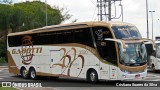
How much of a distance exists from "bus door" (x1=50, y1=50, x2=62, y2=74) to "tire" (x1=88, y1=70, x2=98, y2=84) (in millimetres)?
3001

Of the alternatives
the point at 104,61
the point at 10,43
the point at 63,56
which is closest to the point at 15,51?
the point at 10,43

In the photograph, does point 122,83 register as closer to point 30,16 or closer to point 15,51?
point 15,51

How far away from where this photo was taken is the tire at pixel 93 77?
84.3 feet

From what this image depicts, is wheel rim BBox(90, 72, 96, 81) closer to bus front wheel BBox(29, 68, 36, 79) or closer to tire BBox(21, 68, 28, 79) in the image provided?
bus front wheel BBox(29, 68, 36, 79)

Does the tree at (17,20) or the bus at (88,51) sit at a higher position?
the tree at (17,20)

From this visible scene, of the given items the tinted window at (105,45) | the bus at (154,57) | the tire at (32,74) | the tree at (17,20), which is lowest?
the tire at (32,74)

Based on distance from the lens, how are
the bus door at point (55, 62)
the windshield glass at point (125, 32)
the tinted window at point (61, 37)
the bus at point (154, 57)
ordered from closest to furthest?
the windshield glass at point (125, 32) → the tinted window at point (61, 37) → the bus door at point (55, 62) → the bus at point (154, 57)

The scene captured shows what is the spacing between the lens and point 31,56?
31.4 m

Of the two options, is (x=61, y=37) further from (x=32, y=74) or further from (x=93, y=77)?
(x=32, y=74)

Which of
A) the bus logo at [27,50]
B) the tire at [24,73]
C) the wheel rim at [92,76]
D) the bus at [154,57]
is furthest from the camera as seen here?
the bus at [154,57]

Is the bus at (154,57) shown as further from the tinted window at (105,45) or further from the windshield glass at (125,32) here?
the tinted window at (105,45)

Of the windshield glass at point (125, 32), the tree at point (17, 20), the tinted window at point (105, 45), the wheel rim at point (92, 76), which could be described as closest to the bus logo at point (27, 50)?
the wheel rim at point (92, 76)

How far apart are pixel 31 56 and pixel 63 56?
3.98 m

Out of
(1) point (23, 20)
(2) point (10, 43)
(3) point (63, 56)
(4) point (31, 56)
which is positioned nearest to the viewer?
(3) point (63, 56)
